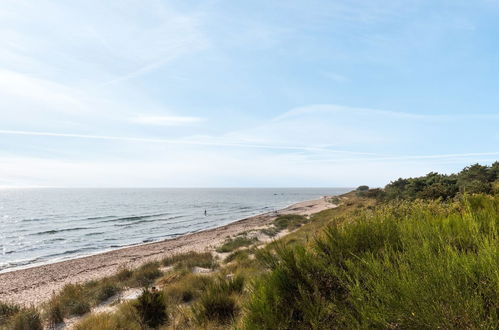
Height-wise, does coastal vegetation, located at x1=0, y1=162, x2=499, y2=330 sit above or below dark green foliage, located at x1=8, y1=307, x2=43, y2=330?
above

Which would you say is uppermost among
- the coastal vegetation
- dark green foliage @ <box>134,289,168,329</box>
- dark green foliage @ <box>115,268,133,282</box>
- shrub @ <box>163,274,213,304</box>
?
the coastal vegetation

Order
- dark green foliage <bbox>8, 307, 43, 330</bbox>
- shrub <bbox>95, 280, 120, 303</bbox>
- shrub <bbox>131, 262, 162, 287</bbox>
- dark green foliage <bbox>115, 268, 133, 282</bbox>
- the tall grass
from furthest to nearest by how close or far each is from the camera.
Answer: dark green foliage <bbox>115, 268, 133, 282</bbox>, shrub <bbox>131, 262, 162, 287</bbox>, shrub <bbox>95, 280, 120, 303</bbox>, dark green foliage <bbox>8, 307, 43, 330</bbox>, the tall grass

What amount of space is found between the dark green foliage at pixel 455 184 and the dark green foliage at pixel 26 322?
47.9 ft

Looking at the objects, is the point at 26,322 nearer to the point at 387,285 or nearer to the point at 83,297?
the point at 83,297

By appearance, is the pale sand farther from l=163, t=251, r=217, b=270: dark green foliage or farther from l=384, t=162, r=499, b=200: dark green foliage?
l=384, t=162, r=499, b=200: dark green foliage

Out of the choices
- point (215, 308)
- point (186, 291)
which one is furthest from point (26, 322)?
point (215, 308)

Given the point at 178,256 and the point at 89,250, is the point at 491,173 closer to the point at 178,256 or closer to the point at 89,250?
the point at 178,256

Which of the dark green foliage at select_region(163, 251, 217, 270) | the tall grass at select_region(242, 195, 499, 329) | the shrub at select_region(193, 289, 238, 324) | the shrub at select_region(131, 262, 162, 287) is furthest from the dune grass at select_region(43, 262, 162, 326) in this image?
the tall grass at select_region(242, 195, 499, 329)

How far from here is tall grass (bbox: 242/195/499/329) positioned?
2170 millimetres

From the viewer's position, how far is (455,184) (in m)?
17.9

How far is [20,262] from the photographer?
22.5 m

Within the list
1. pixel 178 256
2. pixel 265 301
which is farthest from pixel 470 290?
pixel 178 256

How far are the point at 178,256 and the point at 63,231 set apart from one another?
27377mm

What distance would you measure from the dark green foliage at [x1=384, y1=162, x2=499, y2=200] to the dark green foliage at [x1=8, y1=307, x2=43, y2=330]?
1461 cm
